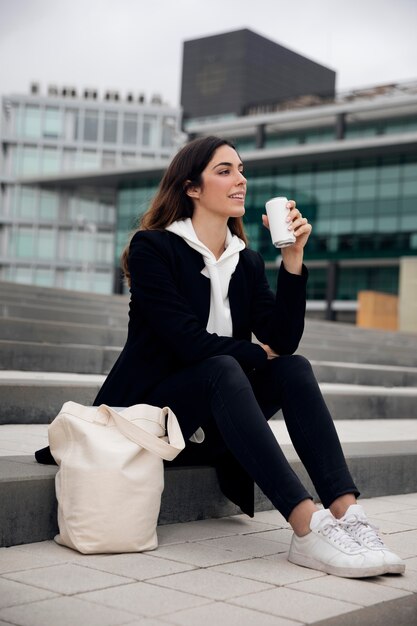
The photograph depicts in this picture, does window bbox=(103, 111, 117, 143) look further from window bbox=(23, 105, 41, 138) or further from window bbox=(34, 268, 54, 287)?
window bbox=(34, 268, 54, 287)

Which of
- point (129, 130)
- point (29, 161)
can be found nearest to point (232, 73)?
point (129, 130)

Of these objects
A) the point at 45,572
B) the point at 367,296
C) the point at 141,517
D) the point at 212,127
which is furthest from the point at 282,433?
the point at 212,127

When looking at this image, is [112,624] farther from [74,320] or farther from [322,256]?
[322,256]

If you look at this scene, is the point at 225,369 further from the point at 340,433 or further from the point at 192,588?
the point at 340,433

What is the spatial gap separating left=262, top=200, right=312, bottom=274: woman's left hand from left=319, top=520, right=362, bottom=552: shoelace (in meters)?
1.13

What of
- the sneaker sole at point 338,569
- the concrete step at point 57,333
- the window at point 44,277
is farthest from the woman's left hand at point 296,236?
the window at point 44,277

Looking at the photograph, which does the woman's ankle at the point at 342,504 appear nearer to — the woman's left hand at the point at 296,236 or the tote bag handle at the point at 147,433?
the tote bag handle at the point at 147,433

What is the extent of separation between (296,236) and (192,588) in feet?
4.96

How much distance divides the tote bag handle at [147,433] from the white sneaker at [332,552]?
1.84ft

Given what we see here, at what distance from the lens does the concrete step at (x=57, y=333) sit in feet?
27.5

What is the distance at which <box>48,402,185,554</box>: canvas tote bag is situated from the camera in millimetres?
3115

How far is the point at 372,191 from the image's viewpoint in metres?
49.6

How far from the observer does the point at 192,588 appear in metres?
2.78

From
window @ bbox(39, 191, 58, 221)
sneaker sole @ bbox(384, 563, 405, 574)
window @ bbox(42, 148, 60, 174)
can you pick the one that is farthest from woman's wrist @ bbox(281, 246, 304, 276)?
window @ bbox(42, 148, 60, 174)
